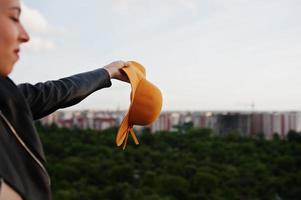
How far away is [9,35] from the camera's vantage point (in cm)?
35

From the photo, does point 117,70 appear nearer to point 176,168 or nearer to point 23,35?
point 23,35

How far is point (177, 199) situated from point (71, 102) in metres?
10.5

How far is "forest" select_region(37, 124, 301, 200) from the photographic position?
10.9 metres

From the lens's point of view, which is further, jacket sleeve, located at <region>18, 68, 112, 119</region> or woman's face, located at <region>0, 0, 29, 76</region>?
jacket sleeve, located at <region>18, 68, 112, 119</region>

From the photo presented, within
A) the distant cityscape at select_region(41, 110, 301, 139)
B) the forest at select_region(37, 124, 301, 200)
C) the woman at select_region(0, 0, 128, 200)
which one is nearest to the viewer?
the woman at select_region(0, 0, 128, 200)

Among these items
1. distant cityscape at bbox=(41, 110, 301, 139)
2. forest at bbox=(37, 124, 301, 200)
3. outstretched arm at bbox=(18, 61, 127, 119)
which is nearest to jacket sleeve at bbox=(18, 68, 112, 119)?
outstretched arm at bbox=(18, 61, 127, 119)

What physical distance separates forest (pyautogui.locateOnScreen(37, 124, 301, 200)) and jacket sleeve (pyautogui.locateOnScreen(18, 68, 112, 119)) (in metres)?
8.69

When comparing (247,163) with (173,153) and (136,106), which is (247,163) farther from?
(136,106)

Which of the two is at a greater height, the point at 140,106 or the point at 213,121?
the point at 140,106

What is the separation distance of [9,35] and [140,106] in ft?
0.57

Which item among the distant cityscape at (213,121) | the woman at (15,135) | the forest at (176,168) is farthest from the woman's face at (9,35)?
the distant cityscape at (213,121)

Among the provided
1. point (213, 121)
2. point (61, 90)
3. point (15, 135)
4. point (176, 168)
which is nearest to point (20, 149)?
point (15, 135)

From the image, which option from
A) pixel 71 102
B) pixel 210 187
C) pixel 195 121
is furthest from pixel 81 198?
pixel 195 121

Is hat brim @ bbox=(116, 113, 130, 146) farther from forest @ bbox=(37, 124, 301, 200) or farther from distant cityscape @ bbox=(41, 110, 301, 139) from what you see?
distant cityscape @ bbox=(41, 110, 301, 139)
